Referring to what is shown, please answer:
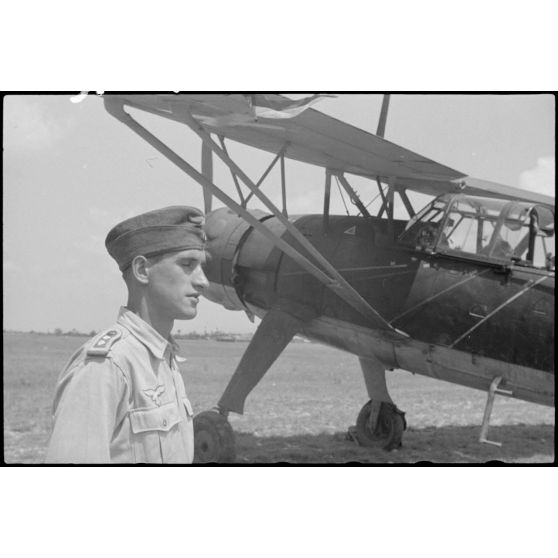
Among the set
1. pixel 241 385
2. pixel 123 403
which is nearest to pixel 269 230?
pixel 241 385

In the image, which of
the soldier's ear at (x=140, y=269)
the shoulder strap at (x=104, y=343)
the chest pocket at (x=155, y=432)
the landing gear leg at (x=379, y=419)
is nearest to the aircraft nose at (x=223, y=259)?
the landing gear leg at (x=379, y=419)

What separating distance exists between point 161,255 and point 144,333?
456mm

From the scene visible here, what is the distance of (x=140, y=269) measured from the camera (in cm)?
299

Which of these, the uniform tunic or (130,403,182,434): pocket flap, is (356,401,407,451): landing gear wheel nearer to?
the uniform tunic

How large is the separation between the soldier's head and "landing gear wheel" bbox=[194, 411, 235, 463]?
8.88 ft

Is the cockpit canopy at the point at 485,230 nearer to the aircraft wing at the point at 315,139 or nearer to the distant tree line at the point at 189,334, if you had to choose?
the aircraft wing at the point at 315,139

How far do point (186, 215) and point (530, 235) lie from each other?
3.11m

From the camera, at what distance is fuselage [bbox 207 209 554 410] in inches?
203

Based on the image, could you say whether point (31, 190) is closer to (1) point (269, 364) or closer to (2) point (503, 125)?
(1) point (269, 364)

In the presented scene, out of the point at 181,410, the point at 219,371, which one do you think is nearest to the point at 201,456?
the point at 219,371

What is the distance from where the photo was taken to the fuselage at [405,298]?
515 cm

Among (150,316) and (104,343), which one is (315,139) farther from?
(104,343)

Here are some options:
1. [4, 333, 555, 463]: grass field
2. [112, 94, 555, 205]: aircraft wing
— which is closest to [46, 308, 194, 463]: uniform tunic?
[112, 94, 555, 205]: aircraft wing

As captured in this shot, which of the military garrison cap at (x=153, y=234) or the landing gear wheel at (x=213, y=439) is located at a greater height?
the military garrison cap at (x=153, y=234)
